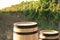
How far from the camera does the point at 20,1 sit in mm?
5777

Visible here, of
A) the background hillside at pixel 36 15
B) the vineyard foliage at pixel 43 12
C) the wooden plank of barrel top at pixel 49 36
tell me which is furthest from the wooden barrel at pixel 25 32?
the vineyard foliage at pixel 43 12

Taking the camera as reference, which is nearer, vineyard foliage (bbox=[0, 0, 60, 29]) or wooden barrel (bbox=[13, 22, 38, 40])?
wooden barrel (bbox=[13, 22, 38, 40])

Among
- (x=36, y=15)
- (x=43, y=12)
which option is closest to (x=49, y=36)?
(x=43, y=12)

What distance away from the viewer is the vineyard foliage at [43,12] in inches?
190

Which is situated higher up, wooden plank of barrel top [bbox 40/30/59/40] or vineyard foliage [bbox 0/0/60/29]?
vineyard foliage [bbox 0/0/60/29]

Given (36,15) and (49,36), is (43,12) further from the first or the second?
(49,36)

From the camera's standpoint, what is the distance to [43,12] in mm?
4879

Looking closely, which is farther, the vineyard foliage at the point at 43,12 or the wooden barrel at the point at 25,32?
the vineyard foliage at the point at 43,12

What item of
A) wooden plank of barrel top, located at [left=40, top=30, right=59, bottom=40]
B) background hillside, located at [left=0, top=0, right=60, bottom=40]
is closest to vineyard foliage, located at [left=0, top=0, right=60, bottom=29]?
background hillside, located at [left=0, top=0, right=60, bottom=40]

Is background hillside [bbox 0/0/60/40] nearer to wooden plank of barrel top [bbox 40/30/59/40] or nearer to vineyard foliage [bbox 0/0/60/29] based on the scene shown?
vineyard foliage [bbox 0/0/60/29]

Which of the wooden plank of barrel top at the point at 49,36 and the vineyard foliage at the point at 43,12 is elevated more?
the vineyard foliage at the point at 43,12

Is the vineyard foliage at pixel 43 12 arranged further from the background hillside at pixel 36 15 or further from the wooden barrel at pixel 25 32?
the wooden barrel at pixel 25 32

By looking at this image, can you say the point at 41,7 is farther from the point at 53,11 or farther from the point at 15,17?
the point at 15,17

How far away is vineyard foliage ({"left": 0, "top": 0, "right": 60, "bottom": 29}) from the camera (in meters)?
4.83
